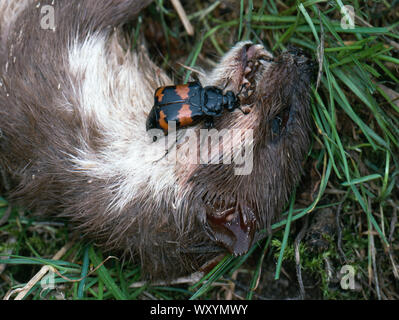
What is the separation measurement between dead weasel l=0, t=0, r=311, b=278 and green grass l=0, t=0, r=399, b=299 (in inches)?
13.7

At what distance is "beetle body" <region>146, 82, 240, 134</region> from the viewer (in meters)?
3.57

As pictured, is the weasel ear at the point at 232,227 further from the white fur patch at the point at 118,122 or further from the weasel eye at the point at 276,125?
the weasel eye at the point at 276,125

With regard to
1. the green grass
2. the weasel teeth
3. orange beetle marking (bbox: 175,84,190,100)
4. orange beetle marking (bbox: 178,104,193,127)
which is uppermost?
orange beetle marking (bbox: 175,84,190,100)

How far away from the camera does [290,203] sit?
156 inches

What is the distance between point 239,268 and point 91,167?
1925mm

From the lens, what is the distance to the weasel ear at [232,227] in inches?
137

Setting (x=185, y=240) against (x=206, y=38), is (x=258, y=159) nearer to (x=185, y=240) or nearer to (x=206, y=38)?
(x=185, y=240)

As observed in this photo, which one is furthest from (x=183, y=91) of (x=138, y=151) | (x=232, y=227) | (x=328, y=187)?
(x=328, y=187)

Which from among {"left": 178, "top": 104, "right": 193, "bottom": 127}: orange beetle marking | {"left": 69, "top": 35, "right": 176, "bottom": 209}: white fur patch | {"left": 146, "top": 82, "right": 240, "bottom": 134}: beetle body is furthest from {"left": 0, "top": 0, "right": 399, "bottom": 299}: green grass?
{"left": 178, "top": 104, "right": 193, "bottom": 127}: orange beetle marking

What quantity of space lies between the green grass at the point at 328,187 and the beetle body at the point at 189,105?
2.56 feet

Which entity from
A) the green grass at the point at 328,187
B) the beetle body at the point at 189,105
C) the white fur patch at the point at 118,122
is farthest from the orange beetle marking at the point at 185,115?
the green grass at the point at 328,187

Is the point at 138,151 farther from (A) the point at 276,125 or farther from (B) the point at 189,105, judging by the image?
(A) the point at 276,125

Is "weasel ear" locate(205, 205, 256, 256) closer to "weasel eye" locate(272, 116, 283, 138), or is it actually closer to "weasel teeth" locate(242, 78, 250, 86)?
"weasel eye" locate(272, 116, 283, 138)
